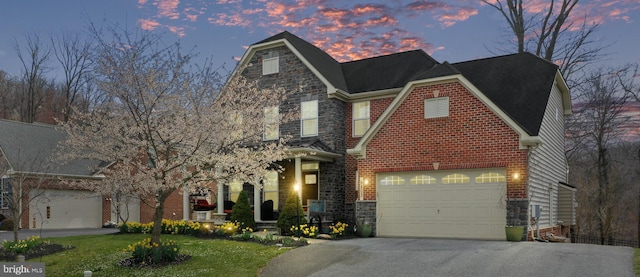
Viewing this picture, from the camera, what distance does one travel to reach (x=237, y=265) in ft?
41.7

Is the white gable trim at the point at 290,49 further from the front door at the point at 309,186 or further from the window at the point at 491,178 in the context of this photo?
the window at the point at 491,178

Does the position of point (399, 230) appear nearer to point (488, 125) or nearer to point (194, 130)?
point (488, 125)

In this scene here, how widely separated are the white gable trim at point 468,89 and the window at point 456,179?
2.16m

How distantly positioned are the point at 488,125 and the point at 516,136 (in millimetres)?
Result: 976

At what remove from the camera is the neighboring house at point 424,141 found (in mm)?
Answer: 17062

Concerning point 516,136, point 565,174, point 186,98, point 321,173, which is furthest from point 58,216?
point 565,174

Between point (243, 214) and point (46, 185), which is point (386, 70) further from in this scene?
point (46, 185)

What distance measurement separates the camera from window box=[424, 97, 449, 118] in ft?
59.3

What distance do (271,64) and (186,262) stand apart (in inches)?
489

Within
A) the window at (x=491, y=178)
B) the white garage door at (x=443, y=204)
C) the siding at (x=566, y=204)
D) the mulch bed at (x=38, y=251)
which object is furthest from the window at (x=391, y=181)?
the mulch bed at (x=38, y=251)

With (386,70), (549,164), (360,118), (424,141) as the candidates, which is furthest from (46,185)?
→ (549,164)

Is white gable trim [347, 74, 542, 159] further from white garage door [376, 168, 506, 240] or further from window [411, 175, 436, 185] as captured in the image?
window [411, 175, 436, 185]

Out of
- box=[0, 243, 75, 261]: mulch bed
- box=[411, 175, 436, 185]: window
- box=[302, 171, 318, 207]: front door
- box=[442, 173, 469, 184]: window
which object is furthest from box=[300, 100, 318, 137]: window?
box=[0, 243, 75, 261]: mulch bed

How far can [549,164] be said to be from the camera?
67.3ft
